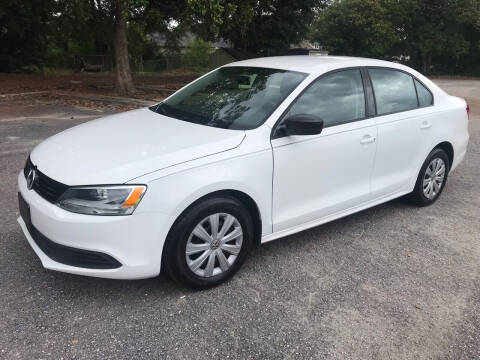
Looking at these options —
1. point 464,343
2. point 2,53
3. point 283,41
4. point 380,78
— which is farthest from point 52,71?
point 464,343

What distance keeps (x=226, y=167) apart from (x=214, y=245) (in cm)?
56

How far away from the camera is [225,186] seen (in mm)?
3090

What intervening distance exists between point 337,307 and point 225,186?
1154mm

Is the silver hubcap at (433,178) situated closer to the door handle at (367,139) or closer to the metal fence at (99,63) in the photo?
the door handle at (367,139)

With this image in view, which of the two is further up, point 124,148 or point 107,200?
point 124,148

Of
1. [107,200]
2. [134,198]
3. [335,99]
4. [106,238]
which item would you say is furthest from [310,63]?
[106,238]

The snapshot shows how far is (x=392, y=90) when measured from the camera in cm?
441

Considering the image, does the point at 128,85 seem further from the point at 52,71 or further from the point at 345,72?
the point at 52,71

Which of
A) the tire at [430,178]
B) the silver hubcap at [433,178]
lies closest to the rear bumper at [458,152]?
the tire at [430,178]

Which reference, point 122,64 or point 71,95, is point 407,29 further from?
point 71,95

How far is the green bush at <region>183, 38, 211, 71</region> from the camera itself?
3538 cm

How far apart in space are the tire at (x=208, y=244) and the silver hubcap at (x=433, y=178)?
2.50 metres

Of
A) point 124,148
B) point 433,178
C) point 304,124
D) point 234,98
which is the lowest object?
point 433,178

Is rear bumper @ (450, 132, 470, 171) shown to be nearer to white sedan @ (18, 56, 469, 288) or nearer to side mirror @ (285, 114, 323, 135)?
white sedan @ (18, 56, 469, 288)
